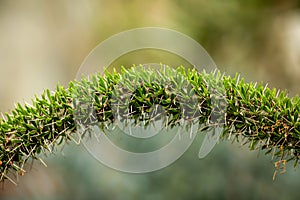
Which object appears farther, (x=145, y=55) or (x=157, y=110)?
(x=145, y=55)

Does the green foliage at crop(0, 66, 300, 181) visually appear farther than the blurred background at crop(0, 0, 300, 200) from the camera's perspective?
No

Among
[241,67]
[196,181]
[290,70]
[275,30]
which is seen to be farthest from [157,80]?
[275,30]

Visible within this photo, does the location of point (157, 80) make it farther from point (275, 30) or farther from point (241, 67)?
point (275, 30)

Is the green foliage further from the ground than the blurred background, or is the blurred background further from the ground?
the blurred background

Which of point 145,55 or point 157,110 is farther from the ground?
point 145,55
